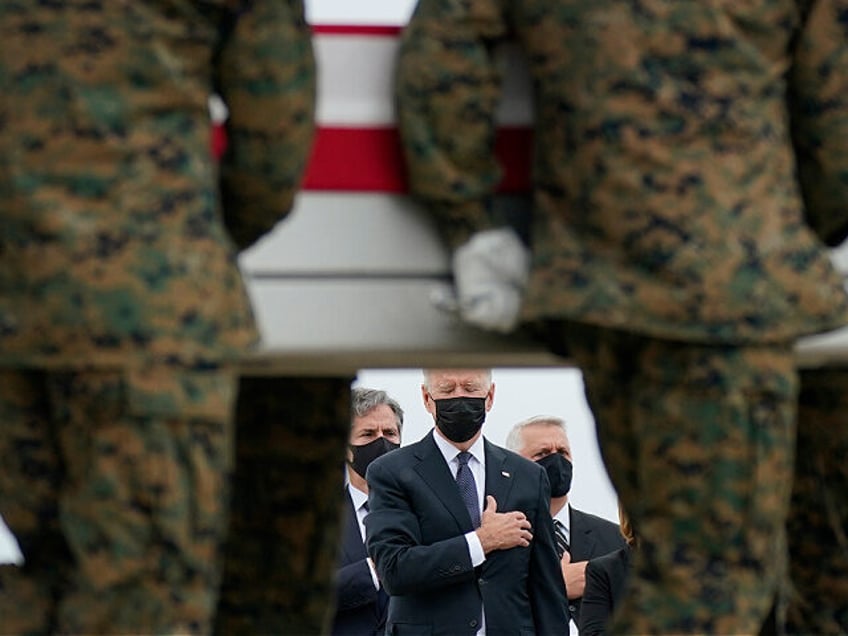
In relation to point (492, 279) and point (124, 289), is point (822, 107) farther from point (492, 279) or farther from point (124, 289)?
point (124, 289)

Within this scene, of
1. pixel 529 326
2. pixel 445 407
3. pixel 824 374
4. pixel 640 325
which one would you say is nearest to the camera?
pixel 640 325

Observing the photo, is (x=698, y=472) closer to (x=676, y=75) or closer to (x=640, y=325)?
(x=640, y=325)

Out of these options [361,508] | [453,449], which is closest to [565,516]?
[361,508]

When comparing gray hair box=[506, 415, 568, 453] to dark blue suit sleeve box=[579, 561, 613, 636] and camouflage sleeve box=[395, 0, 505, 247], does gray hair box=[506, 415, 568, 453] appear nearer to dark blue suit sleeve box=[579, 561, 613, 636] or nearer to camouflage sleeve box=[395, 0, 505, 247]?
dark blue suit sleeve box=[579, 561, 613, 636]

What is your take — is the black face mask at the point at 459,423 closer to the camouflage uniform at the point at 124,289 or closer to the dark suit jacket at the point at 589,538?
the dark suit jacket at the point at 589,538

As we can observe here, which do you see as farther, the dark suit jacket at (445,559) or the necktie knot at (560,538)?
the necktie knot at (560,538)

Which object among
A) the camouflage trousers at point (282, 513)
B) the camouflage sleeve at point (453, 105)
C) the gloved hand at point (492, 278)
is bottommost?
the camouflage trousers at point (282, 513)

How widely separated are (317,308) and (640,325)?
562 mm

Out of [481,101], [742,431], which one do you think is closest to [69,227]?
[481,101]

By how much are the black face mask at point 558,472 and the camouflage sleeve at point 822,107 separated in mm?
2510

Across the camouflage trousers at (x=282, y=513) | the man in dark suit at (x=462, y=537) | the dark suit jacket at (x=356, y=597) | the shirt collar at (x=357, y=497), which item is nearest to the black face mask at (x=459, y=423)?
the man in dark suit at (x=462, y=537)

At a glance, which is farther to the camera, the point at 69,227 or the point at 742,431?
the point at 742,431

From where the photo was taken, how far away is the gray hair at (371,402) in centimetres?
674

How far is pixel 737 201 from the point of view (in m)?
3.77
